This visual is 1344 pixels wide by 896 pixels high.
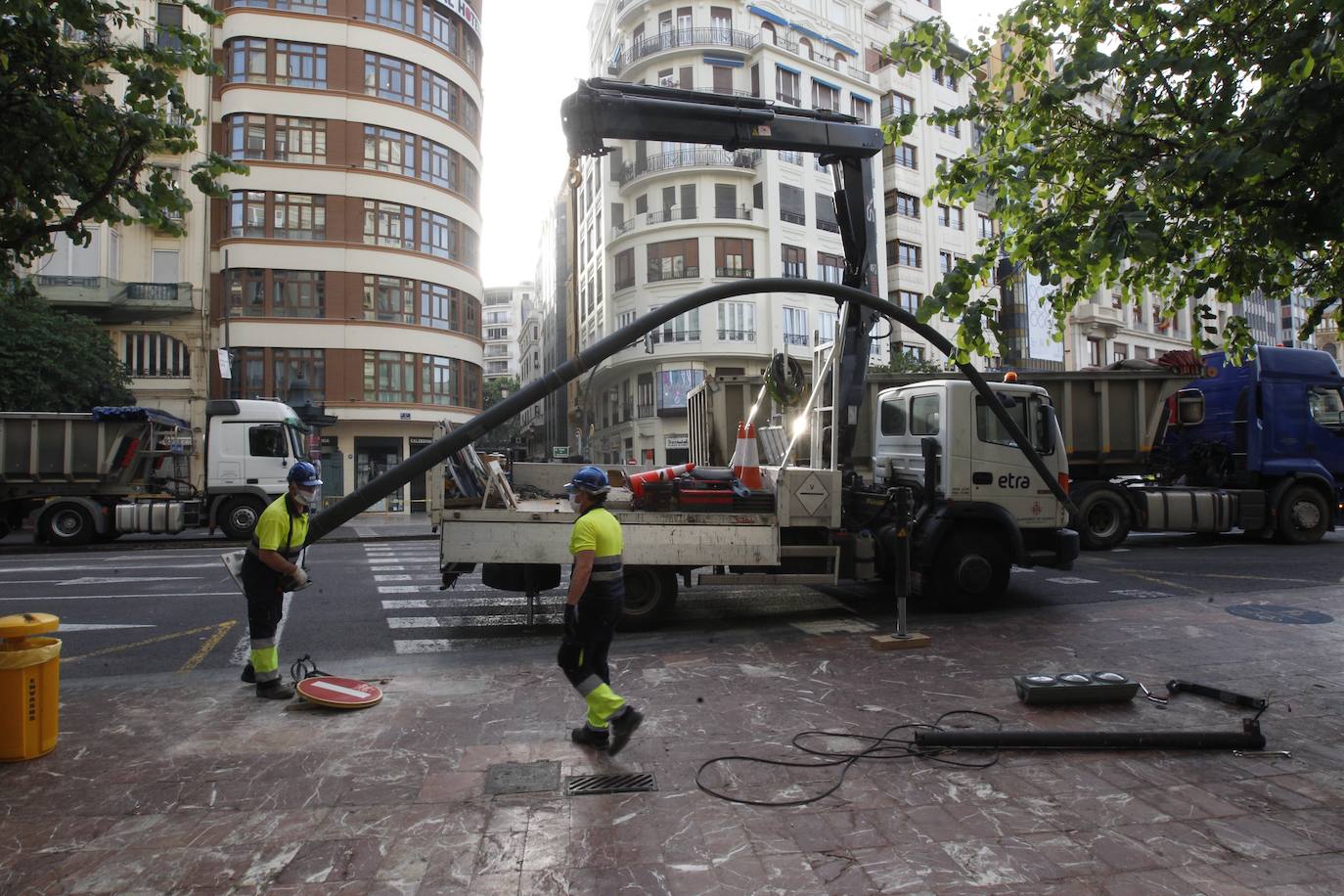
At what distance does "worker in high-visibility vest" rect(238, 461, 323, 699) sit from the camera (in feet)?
19.3

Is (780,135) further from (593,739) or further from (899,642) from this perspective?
(593,739)

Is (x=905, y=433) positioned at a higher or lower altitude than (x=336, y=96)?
lower

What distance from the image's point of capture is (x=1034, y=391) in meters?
9.66

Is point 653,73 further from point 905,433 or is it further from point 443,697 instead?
→ point 443,697

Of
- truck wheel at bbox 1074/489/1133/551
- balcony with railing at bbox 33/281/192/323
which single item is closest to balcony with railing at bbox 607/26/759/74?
balcony with railing at bbox 33/281/192/323

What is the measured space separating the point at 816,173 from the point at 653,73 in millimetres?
9889

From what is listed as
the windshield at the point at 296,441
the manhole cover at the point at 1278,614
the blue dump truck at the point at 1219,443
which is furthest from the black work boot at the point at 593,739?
the windshield at the point at 296,441

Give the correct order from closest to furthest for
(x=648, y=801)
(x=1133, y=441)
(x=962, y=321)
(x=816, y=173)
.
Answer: (x=648, y=801)
(x=962, y=321)
(x=1133, y=441)
(x=816, y=173)

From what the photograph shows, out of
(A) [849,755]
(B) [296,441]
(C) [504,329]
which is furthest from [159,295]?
(C) [504,329]

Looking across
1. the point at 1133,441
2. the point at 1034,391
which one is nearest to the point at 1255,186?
the point at 1034,391

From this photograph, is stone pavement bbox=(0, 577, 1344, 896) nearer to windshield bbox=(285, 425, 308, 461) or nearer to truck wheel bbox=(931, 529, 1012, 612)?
truck wheel bbox=(931, 529, 1012, 612)

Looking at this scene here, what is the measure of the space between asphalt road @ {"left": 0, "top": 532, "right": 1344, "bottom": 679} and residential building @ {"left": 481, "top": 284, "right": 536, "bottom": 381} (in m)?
110

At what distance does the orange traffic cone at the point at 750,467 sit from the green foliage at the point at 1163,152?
330 cm

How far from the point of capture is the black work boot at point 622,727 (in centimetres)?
483
